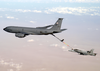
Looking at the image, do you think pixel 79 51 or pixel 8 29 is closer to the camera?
pixel 79 51

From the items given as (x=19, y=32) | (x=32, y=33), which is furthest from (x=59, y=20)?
(x=19, y=32)

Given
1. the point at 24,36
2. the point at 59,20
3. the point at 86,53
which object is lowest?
the point at 86,53

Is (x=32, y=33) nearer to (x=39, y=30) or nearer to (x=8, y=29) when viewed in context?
(x=39, y=30)

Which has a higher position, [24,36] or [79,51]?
[24,36]

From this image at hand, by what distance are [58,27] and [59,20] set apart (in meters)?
3.16

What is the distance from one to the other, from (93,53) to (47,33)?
21.4 m

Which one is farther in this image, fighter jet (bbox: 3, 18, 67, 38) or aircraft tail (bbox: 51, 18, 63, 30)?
aircraft tail (bbox: 51, 18, 63, 30)

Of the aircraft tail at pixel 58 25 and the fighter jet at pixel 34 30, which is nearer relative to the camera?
the fighter jet at pixel 34 30

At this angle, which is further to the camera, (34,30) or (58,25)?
(58,25)

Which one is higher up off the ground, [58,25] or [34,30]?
[58,25]

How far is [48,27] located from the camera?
8006 cm

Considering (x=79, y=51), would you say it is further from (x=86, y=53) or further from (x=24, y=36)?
(x=24, y=36)

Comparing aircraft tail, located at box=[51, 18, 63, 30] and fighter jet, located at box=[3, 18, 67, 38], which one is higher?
aircraft tail, located at box=[51, 18, 63, 30]

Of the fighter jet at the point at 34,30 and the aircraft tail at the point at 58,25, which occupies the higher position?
the aircraft tail at the point at 58,25
